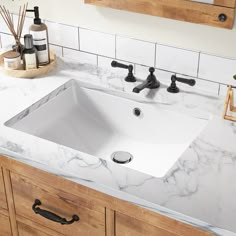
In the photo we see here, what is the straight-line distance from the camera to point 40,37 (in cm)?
192

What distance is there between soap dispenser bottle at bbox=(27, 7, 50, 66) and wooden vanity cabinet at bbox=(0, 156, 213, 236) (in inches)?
21.3

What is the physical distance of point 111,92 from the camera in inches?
73.7

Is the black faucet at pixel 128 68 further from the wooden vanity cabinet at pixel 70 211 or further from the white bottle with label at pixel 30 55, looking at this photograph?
the wooden vanity cabinet at pixel 70 211

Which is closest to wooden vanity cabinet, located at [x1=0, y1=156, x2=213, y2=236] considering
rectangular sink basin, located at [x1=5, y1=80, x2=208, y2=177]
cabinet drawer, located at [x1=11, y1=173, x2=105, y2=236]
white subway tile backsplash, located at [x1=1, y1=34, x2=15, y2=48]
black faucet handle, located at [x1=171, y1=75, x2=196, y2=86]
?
cabinet drawer, located at [x1=11, y1=173, x2=105, y2=236]

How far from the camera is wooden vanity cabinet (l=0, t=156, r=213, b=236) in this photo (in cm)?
138

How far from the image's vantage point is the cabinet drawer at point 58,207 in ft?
4.92

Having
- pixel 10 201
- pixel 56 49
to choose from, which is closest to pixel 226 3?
pixel 56 49

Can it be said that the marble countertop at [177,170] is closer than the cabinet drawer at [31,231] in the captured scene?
Yes

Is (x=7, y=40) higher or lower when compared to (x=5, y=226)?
higher

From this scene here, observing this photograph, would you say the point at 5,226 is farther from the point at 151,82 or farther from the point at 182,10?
the point at 182,10

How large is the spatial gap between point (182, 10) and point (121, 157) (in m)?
0.55

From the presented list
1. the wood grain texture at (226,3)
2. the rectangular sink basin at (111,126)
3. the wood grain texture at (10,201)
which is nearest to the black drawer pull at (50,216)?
the wood grain texture at (10,201)

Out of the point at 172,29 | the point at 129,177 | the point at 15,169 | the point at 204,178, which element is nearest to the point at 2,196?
the point at 15,169

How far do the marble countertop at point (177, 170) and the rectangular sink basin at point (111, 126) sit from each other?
0.15ft
